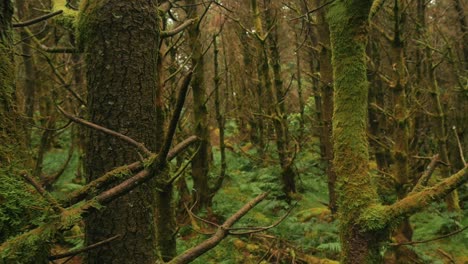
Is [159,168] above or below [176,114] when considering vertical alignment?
below

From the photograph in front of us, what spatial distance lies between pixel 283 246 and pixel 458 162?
7.51 meters

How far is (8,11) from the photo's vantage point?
1.56 metres

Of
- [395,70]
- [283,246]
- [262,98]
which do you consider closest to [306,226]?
[283,246]

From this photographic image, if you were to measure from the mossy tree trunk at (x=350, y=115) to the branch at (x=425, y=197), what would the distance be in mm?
306

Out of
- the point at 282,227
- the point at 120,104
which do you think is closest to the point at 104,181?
the point at 120,104

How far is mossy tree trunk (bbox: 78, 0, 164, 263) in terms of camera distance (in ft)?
6.61

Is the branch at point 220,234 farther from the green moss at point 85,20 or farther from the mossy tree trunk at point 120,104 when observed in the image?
the green moss at point 85,20

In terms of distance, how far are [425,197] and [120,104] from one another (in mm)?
2252

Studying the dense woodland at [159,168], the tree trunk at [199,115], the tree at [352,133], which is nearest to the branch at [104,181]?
the dense woodland at [159,168]

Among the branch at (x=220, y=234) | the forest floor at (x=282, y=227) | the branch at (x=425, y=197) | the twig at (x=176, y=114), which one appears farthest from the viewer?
the forest floor at (x=282, y=227)

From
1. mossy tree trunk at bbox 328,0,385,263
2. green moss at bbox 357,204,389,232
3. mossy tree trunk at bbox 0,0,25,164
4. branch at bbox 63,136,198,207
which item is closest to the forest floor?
mossy tree trunk at bbox 328,0,385,263

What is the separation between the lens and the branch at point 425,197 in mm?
2676

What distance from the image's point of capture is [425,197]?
2865 millimetres

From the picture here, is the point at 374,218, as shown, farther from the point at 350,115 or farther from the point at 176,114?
the point at 176,114
